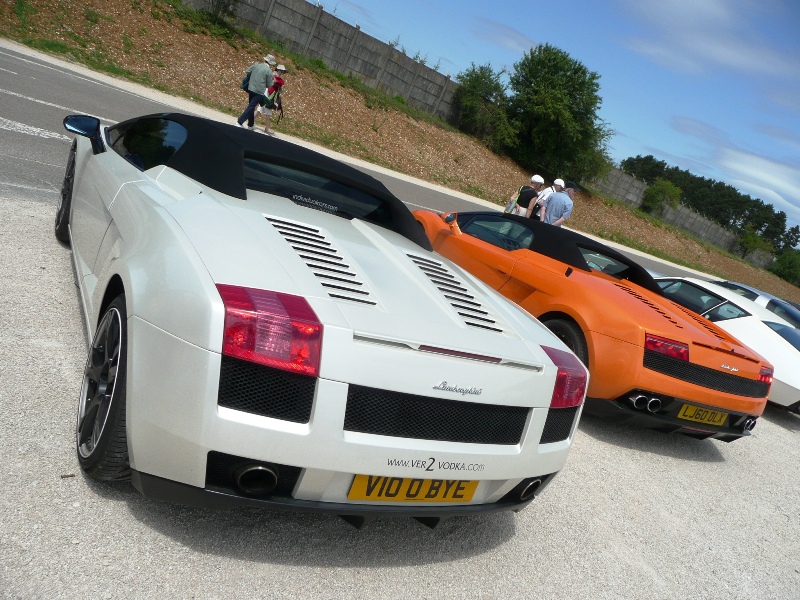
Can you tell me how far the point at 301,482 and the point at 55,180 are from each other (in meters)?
5.98

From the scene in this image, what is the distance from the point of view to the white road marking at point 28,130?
9.07 m

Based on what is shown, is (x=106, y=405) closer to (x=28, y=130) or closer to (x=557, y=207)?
(x=28, y=130)

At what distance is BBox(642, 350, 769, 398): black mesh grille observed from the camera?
5.20m

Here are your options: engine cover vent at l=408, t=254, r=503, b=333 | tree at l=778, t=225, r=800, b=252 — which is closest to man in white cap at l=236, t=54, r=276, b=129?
engine cover vent at l=408, t=254, r=503, b=333

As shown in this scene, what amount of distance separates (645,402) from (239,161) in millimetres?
3197

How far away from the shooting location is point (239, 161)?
3.65 meters

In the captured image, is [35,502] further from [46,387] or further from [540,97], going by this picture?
[540,97]

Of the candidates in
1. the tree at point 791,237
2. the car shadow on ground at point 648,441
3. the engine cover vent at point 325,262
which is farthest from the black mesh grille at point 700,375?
the tree at point 791,237

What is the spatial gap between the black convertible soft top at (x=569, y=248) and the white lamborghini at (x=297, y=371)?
9.27 feet

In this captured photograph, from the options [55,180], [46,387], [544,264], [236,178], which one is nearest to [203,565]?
[46,387]

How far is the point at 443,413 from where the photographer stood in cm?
271

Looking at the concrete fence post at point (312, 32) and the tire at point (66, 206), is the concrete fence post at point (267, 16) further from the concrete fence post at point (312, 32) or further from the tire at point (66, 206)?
the tire at point (66, 206)

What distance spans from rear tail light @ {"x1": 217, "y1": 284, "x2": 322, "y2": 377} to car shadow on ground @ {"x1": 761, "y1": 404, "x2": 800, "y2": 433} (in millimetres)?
7337

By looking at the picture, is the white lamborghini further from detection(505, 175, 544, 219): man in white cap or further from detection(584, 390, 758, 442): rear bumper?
detection(505, 175, 544, 219): man in white cap
